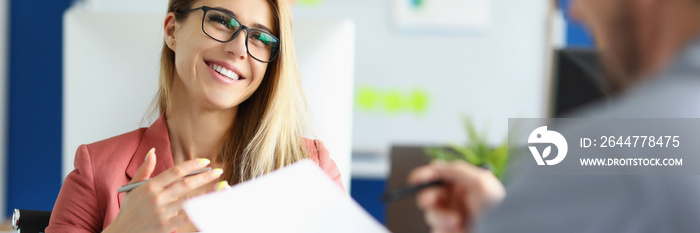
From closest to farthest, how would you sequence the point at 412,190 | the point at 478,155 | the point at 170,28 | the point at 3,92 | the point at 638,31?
the point at 638,31 < the point at 412,190 < the point at 170,28 < the point at 478,155 < the point at 3,92

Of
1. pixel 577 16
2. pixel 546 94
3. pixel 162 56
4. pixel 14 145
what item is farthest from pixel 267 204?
pixel 14 145

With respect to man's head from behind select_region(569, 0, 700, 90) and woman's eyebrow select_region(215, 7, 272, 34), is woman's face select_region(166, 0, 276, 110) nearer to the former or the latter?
woman's eyebrow select_region(215, 7, 272, 34)

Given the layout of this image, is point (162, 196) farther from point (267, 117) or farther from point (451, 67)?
point (451, 67)

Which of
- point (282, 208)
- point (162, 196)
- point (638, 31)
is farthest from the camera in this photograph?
point (162, 196)

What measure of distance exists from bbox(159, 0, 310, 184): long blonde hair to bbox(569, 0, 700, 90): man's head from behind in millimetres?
882

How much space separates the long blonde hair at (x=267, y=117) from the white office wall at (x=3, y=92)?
6.04 ft

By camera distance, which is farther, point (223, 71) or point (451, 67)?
point (451, 67)

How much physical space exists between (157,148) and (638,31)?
1.05 m

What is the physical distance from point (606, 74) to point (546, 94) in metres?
2.35

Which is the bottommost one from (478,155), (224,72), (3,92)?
(478,155)

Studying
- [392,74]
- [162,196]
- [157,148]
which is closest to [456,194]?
[162,196]

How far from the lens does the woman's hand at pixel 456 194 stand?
19.3 inches

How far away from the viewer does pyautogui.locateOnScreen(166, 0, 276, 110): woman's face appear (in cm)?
119

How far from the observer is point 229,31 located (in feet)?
3.91
